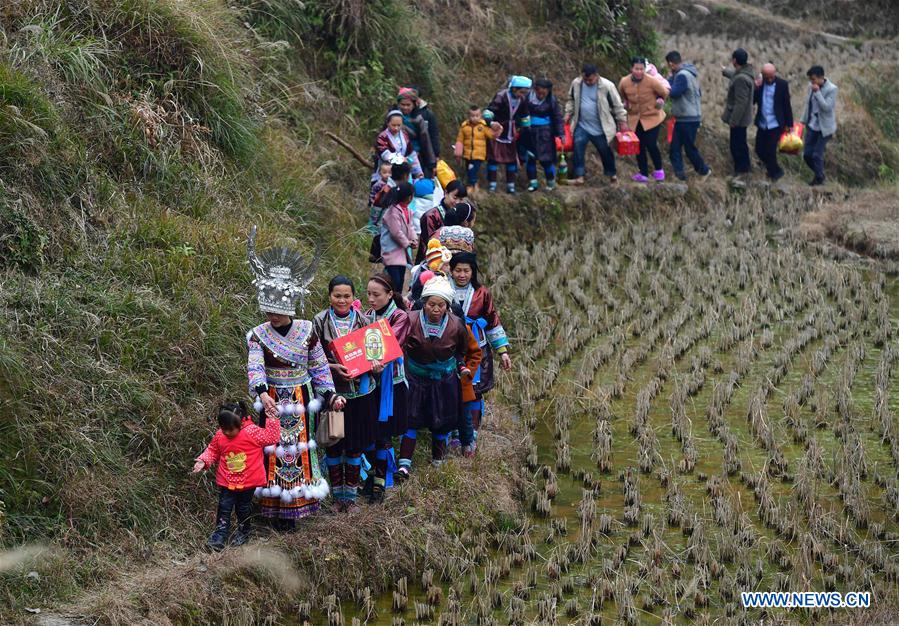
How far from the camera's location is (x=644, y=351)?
Answer: 35.1ft

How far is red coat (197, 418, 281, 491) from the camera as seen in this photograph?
22.9 feet

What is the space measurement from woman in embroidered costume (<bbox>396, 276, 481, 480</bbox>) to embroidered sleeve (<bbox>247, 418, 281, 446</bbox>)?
1188 mm

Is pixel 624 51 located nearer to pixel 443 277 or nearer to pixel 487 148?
pixel 487 148

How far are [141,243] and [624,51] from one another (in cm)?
1029

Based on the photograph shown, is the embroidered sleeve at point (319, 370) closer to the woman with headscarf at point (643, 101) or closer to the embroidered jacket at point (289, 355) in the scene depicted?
the embroidered jacket at point (289, 355)

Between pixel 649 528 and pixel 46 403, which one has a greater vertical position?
pixel 46 403

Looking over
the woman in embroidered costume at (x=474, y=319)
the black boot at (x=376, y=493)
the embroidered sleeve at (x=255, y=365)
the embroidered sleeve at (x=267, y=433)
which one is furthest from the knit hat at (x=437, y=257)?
the embroidered sleeve at (x=267, y=433)

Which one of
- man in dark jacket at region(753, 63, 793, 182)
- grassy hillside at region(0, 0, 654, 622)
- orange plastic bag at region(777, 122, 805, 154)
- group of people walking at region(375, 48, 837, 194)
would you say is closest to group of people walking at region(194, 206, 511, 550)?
grassy hillside at region(0, 0, 654, 622)

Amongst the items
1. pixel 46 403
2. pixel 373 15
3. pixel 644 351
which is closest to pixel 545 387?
pixel 644 351

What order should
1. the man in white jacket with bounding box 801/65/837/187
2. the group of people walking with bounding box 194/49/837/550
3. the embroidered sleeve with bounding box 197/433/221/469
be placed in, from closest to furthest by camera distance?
the embroidered sleeve with bounding box 197/433/221/469 < the group of people walking with bounding box 194/49/837/550 < the man in white jacket with bounding box 801/65/837/187

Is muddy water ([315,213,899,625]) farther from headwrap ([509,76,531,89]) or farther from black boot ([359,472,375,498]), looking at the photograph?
headwrap ([509,76,531,89])

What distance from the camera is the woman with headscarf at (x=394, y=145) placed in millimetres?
11703

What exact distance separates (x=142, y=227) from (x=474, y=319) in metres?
2.48

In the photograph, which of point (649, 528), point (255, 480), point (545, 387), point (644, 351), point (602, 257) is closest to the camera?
point (255, 480)
